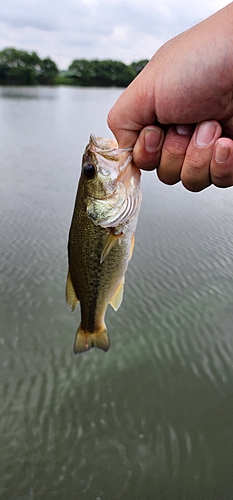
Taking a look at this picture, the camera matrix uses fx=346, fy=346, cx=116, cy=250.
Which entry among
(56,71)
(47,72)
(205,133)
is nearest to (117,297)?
(205,133)

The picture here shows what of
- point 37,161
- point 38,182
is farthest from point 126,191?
point 37,161

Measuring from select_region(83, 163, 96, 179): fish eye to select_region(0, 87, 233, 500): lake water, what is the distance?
2.96 m

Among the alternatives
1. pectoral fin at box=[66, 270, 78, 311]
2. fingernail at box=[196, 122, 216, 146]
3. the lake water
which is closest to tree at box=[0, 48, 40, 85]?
the lake water

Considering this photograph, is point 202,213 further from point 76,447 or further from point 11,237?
point 76,447

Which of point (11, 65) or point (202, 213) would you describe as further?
point (11, 65)

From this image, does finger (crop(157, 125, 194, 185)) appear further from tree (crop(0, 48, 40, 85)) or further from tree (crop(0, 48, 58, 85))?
tree (crop(0, 48, 40, 85))

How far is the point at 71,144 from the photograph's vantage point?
14.9 metres

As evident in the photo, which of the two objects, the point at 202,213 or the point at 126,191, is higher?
the point at 126,191

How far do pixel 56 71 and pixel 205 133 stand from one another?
90447mm

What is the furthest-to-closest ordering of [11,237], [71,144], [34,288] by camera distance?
[71,144] < [11,237] < [34,288]

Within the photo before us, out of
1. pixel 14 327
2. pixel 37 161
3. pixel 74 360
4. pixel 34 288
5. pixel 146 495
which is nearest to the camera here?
pixel 146 495

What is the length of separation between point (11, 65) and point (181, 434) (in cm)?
8173

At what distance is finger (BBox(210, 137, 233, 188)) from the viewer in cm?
180

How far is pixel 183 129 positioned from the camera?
1.94 metres
